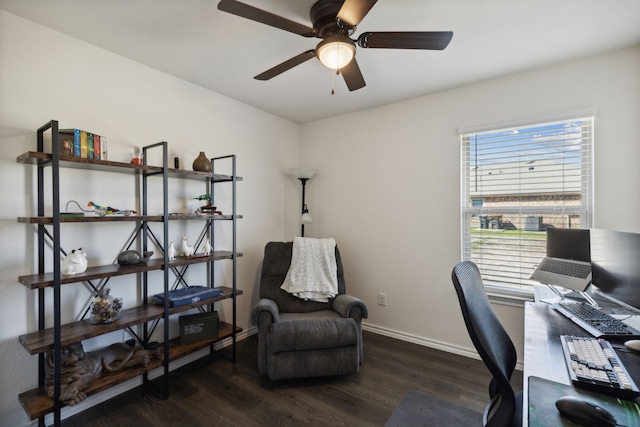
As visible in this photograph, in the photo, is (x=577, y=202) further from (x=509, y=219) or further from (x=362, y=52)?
(x=362, y=52)

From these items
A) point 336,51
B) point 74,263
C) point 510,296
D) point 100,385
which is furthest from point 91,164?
point 510,296

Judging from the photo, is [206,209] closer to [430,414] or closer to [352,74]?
[352,74]

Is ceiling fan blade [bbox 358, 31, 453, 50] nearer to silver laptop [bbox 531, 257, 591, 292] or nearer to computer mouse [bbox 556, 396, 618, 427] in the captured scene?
computer mouse [bbox 556, 396, 618, 427]

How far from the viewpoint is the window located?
2.30m

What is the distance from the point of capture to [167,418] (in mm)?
1916

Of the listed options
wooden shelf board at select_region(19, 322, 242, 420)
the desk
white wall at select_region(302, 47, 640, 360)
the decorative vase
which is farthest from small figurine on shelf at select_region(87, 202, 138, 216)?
the desk

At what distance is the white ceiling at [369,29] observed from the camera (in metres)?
1.68

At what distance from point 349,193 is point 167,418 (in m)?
2.60

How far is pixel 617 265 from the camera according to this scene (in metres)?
1.52

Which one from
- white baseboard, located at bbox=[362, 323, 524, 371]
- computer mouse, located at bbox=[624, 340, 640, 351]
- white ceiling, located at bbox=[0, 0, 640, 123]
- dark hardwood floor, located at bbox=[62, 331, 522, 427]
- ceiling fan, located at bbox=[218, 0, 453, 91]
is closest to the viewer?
computer mouse, located at bbox=[624, 340, 640, 351]

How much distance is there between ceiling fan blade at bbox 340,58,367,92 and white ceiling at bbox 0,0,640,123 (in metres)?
0.28

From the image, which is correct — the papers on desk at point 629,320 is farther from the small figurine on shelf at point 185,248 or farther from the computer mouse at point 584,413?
the small figurine on shelf at point 185,248

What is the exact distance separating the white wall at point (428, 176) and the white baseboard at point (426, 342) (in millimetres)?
12

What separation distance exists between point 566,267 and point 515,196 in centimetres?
77
